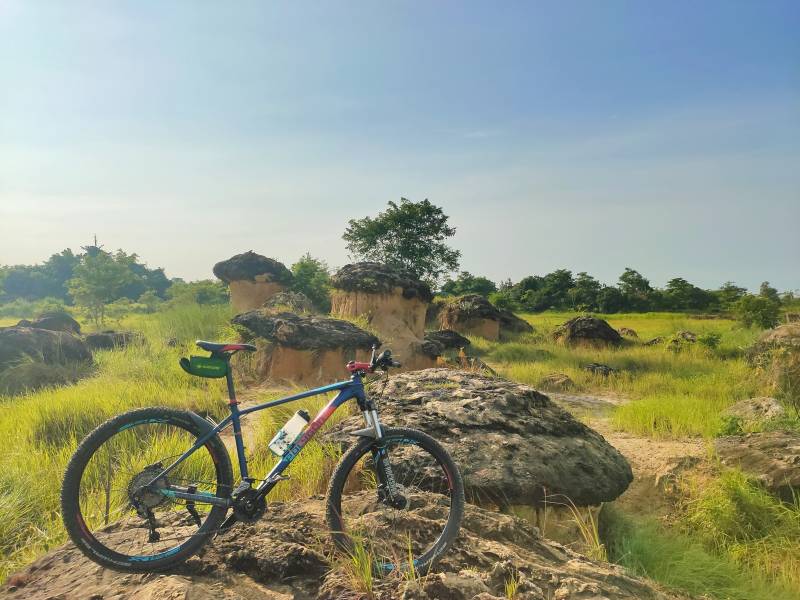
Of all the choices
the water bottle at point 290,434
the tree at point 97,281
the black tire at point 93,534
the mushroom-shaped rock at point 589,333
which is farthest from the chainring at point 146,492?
the tree at point 97,281

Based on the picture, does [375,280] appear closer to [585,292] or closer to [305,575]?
[305,575]

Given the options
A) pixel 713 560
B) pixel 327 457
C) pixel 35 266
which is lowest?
pixel 713 560

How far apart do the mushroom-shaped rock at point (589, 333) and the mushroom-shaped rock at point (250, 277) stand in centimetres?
1145

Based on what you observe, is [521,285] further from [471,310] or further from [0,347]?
[0,347]

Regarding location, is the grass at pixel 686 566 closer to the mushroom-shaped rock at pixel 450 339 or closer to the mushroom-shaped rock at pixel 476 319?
the mushroom-shaped rock at pixel 450 339

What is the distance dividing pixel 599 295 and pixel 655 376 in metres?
27.4

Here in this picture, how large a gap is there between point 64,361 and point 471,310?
1632 centimetres

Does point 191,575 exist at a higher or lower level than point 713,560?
higher

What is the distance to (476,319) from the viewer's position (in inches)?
971

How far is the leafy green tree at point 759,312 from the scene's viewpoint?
22.6m

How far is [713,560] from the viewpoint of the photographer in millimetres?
4781

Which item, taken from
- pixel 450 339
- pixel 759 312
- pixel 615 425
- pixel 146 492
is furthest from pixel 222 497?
pixel 759 312

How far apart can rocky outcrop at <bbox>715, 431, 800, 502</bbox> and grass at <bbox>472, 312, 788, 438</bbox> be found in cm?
149

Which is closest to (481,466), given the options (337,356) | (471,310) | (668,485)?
(668,485)
